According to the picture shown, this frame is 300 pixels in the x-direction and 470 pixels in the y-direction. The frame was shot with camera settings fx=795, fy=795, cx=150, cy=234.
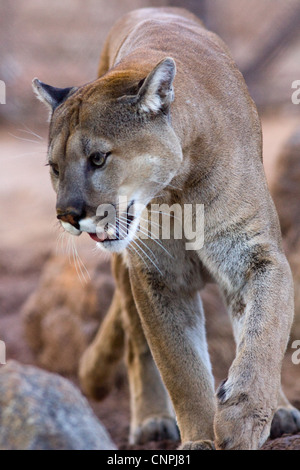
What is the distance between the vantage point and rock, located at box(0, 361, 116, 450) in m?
3.38

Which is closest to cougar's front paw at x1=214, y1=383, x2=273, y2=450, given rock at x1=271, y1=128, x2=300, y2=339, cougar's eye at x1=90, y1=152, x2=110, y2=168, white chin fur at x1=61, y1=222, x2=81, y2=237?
white chin fur at x1=61, y1=222, x2=81, y2=237

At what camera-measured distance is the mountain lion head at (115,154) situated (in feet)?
9.64

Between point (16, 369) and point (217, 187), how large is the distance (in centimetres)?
134

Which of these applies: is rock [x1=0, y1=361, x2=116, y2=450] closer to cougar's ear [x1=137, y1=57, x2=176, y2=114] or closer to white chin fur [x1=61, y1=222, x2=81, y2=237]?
white chin fur [x1=61, y1=222, x2=81, y2=237]

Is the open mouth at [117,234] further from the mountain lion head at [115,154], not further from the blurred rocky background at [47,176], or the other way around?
the blurred rocky background at [47,176]

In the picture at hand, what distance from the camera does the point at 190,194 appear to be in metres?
3.29

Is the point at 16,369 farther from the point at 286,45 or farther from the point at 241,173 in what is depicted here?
the point at 286,45

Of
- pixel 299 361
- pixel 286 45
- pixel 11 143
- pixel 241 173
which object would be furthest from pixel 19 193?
pixel 241 173

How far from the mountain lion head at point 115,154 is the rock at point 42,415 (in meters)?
0.90

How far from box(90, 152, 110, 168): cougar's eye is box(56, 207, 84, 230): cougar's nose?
198 mm

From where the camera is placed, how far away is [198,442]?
11.1 ft

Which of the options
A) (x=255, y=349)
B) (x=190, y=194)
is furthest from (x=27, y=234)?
(x=255, y=349)

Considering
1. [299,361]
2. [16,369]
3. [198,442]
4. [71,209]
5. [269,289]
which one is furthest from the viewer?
[299,361]

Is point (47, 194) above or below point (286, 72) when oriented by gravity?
below
